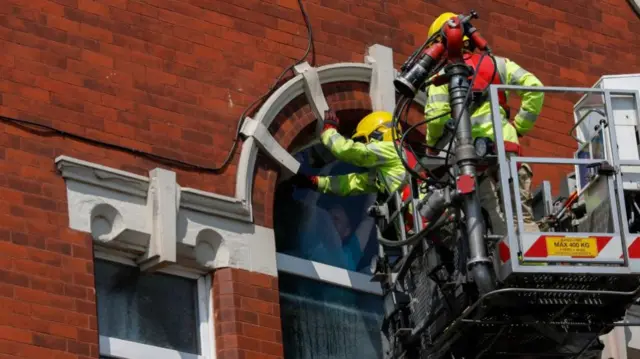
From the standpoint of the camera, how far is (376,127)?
1638 centimetres

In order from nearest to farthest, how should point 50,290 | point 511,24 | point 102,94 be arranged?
point 50,290 → point 102,94 → point 511,24

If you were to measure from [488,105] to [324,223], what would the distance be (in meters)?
2.29

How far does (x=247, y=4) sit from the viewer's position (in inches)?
643

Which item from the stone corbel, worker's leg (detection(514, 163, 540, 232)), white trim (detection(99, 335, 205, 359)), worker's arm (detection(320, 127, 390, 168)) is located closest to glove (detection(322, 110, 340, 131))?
worker's arm (detection(320, 127, 390, 168))

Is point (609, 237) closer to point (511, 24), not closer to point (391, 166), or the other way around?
point (391, 166)

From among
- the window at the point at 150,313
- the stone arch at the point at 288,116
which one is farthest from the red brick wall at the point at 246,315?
the stone arch at the point at 288,116

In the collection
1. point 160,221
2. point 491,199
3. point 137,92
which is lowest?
point 491,199

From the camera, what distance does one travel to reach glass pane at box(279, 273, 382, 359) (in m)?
15.9

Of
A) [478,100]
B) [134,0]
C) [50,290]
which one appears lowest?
[50,290]

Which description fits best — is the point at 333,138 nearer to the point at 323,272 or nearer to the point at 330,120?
the point at 330,120

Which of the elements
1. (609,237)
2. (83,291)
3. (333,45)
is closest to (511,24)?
(333,45)

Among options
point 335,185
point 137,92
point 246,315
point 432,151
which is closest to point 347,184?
point 335,185

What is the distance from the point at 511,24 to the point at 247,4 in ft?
8.70

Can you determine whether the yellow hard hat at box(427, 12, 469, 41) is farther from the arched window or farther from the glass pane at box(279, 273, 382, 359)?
the glass pane at box(279, 273, 382, 359)
